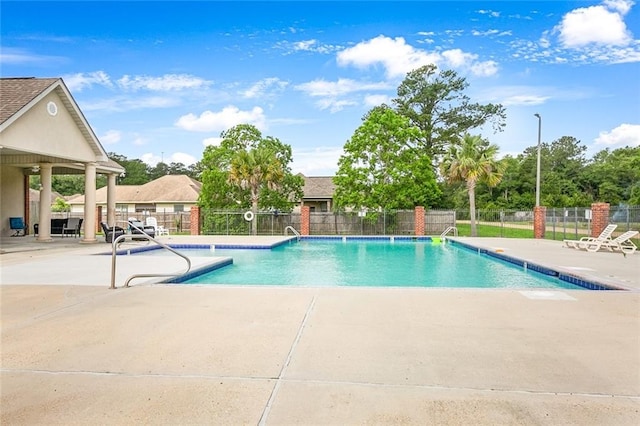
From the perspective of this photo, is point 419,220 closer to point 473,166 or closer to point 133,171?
point 473,166

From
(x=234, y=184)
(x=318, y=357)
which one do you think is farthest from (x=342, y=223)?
(x=318, y=357)

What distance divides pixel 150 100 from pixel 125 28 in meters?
8.42

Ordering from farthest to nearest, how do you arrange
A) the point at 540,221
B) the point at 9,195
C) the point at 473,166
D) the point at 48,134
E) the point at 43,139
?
the point at 473,166 < the point at 540,221 < the point at 9,195 < the point at 48,134 < the point at 43,139

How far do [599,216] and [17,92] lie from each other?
68.8 ft

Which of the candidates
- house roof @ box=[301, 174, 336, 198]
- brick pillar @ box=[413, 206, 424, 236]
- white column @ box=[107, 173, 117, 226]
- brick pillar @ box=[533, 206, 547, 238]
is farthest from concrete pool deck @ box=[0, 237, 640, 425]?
house roof @ box=[301, 174, 336, 198]

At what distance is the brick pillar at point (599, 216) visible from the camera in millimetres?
16203

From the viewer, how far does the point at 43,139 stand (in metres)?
13.1

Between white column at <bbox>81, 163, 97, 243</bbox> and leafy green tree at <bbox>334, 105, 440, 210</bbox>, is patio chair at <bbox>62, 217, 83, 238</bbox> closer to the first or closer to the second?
white column at <bbox>81, 163, 97, 243</bbox>

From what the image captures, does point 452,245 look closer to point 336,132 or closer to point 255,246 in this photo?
point 255,246

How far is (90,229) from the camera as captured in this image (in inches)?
605

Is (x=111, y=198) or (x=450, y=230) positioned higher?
(x=111, y=198)

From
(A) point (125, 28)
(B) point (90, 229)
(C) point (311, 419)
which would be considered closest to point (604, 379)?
(C) point (311, 419)

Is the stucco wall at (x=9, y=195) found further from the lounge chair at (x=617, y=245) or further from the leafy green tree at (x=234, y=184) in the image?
the lounge chair at (x=617, y=245)

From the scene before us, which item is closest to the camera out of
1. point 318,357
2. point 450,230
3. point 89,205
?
point 318,357
